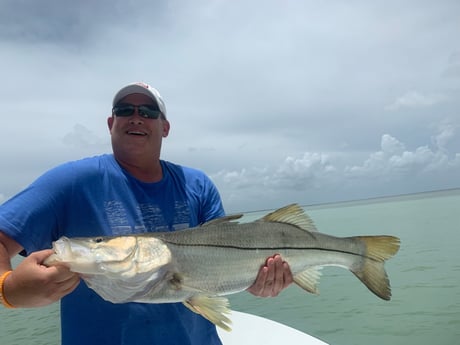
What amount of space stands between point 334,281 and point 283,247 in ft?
52.4

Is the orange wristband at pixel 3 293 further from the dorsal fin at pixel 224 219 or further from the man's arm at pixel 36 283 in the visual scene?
the dorsal fin at pixel 224 219

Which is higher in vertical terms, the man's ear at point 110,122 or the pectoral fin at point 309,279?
the man's ear at point 110,122

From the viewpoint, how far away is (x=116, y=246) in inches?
93.0

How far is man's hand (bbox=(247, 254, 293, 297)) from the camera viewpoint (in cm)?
289

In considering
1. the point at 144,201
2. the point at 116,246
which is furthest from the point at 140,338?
the point at 144,201

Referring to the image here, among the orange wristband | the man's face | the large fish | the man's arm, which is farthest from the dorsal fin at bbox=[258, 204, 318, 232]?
the orange wristband

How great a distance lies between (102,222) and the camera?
8.57 feet

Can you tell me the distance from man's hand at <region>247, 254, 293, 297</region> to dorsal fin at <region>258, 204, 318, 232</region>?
35 cm

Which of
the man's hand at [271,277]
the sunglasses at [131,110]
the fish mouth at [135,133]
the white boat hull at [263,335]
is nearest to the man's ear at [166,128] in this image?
the sunglasses at [131,110]

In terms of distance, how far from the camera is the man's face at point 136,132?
300 centimetres

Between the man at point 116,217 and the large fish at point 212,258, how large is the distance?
0.47 ft

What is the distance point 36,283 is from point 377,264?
8.98ft

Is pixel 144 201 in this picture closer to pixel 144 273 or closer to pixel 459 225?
pixel 144 273

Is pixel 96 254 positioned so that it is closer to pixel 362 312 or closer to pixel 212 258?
pixel 212 258
